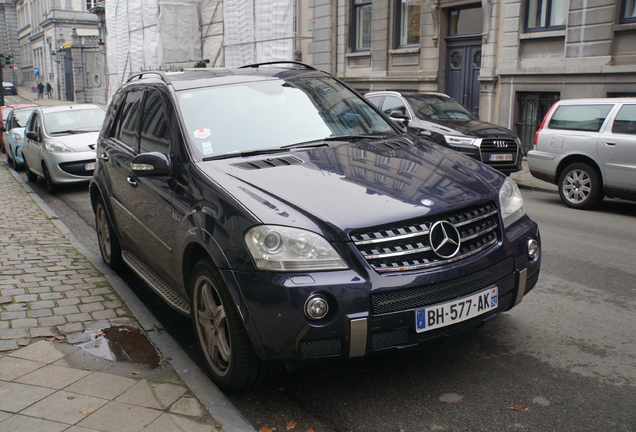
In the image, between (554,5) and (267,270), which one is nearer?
(267,270)

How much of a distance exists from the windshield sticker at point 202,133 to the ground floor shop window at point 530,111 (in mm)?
13616

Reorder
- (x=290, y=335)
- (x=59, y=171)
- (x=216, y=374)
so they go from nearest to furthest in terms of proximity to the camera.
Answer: (x=290, y=335) → (x=216, y=374) → (x=59, y=171)

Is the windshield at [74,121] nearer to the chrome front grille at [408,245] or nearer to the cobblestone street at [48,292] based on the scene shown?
the cobblestone street at [48,292]

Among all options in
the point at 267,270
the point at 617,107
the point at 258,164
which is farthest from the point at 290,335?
the point at 617,107

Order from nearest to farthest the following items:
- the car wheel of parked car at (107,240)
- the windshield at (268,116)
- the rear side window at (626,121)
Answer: the windshield at (268,116), the car wheel of parked car at (107,240), the rear side window at (626,121)

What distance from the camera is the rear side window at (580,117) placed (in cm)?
972

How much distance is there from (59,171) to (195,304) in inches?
358

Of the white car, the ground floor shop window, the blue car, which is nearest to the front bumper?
the white car

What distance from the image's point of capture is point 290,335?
3.23 metres

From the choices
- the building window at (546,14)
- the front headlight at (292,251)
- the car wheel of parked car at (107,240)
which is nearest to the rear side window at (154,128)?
the car wheel of parked car at (107,240)

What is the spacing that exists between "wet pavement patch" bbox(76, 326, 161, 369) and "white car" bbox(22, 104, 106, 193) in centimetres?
813

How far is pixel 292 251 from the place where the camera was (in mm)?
3266

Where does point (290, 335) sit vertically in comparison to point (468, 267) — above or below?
below

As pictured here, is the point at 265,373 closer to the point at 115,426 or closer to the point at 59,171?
the point at 115,426
